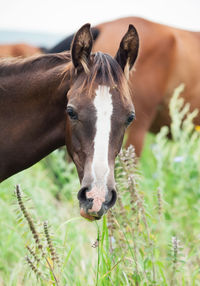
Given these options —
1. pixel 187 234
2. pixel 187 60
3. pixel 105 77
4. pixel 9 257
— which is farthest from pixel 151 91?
pixel 105 77

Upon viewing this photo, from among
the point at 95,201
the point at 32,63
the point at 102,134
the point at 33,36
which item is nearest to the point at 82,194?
the point at 95,201

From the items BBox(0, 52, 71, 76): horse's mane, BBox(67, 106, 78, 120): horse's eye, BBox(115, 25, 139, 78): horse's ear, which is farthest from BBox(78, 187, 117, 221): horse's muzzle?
BBox(0, 52, 71, 76): horse's mane

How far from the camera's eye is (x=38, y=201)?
3.98m

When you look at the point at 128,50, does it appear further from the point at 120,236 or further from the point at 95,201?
the point at 120,236

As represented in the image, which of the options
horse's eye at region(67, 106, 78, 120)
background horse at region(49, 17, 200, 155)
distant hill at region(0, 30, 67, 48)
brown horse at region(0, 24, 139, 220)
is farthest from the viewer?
distant hill at region(0, 30, 67, 48)

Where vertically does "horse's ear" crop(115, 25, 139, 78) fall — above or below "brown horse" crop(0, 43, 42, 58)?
above

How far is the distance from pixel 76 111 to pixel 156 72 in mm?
3300

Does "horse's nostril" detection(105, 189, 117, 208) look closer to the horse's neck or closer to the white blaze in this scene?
the white blaze

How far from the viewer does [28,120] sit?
2.93 m

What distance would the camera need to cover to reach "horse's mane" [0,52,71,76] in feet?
9.77

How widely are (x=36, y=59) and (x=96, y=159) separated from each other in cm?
103

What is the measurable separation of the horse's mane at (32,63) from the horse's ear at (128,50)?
383 millimetres

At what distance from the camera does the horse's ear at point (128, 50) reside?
9.04ft

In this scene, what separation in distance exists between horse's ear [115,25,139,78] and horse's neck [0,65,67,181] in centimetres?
42
